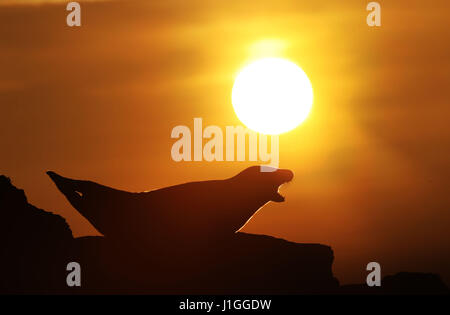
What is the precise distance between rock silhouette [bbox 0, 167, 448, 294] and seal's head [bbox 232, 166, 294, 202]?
0.13 feet

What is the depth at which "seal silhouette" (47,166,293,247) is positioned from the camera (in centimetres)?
3500

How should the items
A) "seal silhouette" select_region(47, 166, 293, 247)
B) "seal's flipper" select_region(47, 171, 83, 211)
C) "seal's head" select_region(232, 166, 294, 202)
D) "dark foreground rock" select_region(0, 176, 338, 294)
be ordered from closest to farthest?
1. "seal silhouette" select_region(47, 166, 293, 247)
2. "dark foreground rock" select_region(0, 176, 338, 294)
3. "seal's head" select_region(232, 166, 294, 202)
4. "seal's flipper" select_region(47, 171, 83, 211)

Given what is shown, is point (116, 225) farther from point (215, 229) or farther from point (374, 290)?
point (374, 290)

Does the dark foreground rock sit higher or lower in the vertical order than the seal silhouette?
lower

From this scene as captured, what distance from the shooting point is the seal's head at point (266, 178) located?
35.6 meters

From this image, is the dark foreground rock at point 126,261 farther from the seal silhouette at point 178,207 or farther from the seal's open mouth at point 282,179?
the seal's open mouth at point 282,179

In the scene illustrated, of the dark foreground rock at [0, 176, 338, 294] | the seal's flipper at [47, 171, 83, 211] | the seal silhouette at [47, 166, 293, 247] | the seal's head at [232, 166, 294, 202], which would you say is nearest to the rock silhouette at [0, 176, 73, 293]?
the dark foreground rock at [0, 176, 338, 294]

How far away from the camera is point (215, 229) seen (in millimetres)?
35281

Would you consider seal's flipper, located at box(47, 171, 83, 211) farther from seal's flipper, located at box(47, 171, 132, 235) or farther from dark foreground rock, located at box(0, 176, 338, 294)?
dark foreground rock, located at box(0, 176, 338, 294)

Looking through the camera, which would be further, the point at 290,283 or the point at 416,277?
the point at 416,277

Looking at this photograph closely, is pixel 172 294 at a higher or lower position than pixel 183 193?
lower

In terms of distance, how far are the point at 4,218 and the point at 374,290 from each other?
15.6 meters
